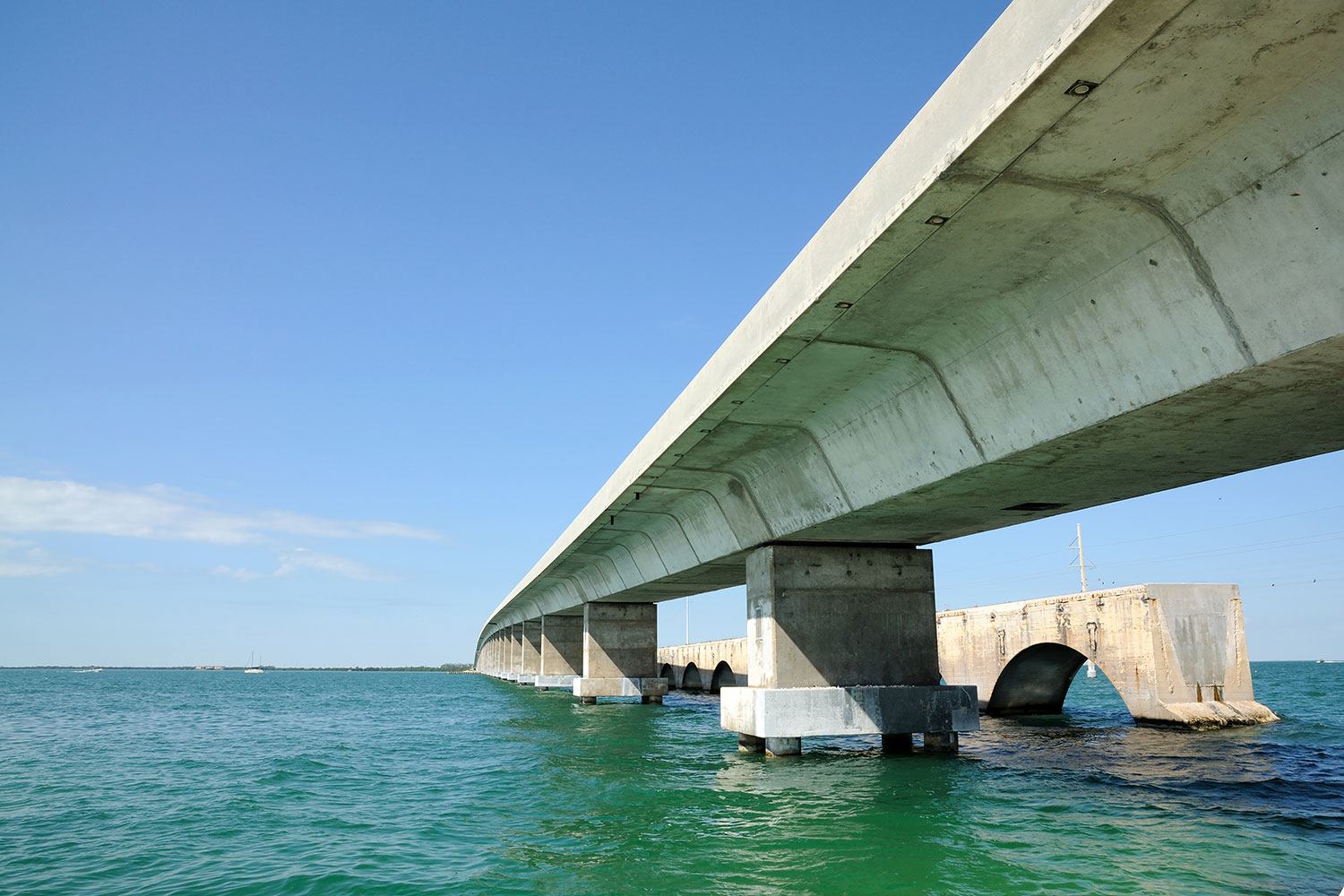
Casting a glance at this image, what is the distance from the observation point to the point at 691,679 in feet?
213

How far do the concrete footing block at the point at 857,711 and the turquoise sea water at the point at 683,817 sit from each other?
0.68m

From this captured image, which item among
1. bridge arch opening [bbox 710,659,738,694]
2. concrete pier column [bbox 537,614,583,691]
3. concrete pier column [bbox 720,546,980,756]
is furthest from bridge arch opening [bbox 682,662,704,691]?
concrete pier column [bbox 720,546,980,756]

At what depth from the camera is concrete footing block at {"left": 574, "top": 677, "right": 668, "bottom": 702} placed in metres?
40.0

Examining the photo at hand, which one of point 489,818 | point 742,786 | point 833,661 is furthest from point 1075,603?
point 489,818

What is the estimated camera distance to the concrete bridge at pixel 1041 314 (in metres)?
6.34

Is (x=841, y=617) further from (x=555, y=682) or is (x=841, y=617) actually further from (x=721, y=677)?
(x=721, y=677)

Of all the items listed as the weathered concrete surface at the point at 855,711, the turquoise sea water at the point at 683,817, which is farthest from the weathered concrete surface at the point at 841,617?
the turquoise sea water at the point at 683,817

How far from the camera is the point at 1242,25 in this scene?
5723 mm

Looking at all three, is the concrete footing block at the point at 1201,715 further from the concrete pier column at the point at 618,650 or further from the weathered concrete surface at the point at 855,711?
the concrete pier column at the point at 618,650

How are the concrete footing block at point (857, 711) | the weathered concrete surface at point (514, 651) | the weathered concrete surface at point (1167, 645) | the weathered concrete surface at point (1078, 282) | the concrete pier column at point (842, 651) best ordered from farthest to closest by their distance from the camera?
the weathered concrete surface at point (514, 651), the weathered concrete surface at point (1167, 645), the concrete pier column at point (842, 651), the concrete footing block at point (857, 711), the weathered concrete surface at point (1078, 282)

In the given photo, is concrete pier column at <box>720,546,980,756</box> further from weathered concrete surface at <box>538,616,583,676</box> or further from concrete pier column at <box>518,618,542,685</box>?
concrete pier column at <box>518,618,542,685</box>

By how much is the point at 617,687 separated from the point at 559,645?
15.0m

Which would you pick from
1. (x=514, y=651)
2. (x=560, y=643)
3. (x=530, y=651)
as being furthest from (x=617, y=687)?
(x=514, y=651)

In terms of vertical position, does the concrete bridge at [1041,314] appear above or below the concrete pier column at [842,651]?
above
